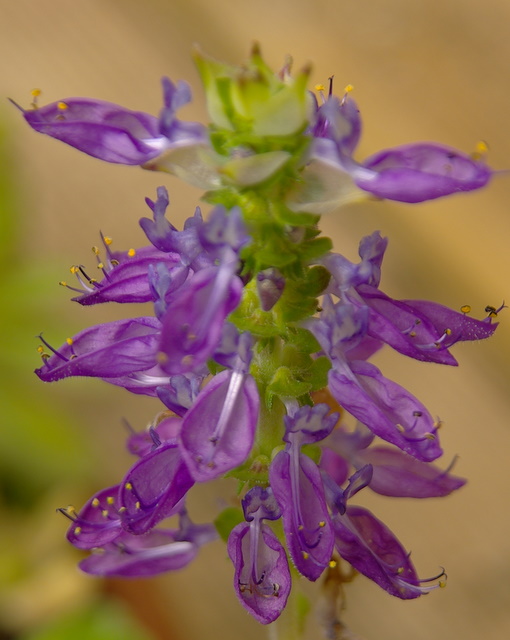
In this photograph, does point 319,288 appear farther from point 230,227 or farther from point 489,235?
point 489,235

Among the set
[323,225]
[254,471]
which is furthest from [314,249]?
[323,225]

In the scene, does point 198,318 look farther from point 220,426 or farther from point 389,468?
point 389,468

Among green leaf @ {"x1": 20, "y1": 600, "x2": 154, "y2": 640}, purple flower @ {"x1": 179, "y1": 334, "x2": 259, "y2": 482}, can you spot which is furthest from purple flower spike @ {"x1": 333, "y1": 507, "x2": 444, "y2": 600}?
green leaf @ {"x1": 20, "y1": 600, "x2": 154, "y2": 640}

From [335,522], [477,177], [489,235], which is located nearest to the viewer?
[477,177]

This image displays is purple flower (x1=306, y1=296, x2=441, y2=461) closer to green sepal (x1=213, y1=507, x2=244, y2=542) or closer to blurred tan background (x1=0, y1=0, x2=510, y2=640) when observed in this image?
green sepal (x1=213, y1=507, x2=244, y2=542)

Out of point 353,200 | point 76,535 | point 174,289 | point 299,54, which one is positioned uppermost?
point 299,54

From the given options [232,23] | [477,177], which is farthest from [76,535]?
[232,23]

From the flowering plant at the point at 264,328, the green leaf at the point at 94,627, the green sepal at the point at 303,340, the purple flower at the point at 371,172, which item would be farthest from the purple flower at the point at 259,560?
the green leaf at the point at 94,627
